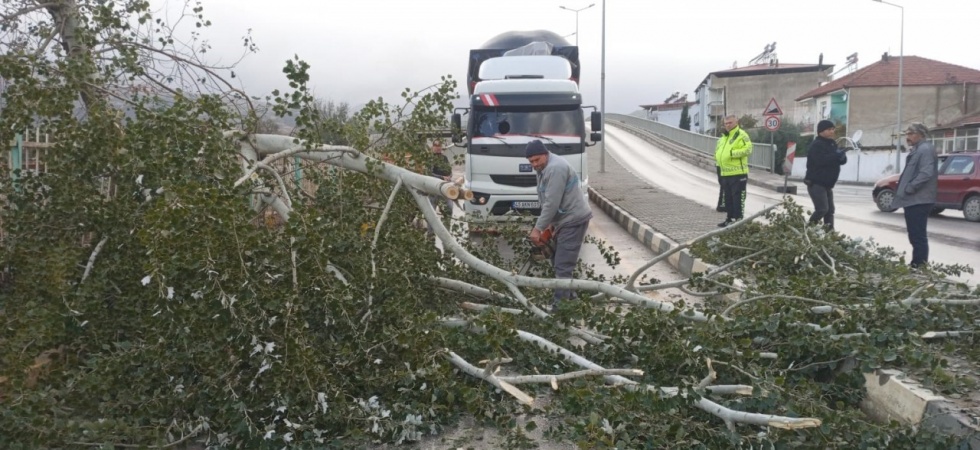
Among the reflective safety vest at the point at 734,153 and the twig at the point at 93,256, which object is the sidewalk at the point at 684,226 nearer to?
the reflective safety vest at the point at 734,153

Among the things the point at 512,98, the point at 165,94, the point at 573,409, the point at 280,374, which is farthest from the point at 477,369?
the point at 512,98

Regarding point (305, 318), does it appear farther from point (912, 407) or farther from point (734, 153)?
point (734, 153)

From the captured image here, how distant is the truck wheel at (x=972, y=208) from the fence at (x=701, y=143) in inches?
514

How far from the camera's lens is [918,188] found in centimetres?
688

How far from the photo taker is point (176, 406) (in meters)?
3.61

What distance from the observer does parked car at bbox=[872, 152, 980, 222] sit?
13164 millimetres

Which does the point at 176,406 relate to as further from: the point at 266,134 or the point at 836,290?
the point at 836,290

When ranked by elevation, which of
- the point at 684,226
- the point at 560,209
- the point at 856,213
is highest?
the point at 560,209

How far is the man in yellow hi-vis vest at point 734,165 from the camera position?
33.6 ft

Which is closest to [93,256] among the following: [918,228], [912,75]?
[918,228]

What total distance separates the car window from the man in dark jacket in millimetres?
6936

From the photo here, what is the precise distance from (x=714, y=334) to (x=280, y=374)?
2.43 meters

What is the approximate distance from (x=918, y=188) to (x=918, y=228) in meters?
0.44

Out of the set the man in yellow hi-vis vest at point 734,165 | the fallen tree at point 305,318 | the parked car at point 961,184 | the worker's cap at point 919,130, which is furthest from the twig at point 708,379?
the parked car at point 961,184
